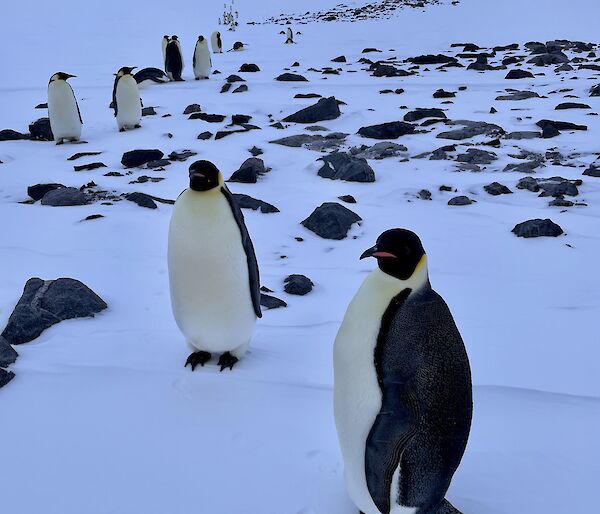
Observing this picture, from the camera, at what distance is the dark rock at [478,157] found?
260 inches

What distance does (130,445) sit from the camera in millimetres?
2234

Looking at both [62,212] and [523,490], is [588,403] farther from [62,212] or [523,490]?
[62,212]

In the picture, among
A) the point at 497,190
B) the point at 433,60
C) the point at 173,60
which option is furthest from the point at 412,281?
the point at 433,60

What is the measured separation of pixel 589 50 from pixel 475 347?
15144 millimetres

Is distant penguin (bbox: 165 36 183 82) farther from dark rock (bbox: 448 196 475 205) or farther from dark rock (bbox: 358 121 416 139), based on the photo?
dark rock (bbox: 448 196 475 205)

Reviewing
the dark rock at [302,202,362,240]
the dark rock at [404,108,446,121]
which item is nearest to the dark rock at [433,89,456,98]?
the dark rock at [404,108,446,121]

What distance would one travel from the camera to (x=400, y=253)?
5.87 ft

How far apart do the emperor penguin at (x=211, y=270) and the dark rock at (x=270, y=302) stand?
0.58 m

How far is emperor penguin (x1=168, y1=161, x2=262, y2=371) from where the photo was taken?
267cm

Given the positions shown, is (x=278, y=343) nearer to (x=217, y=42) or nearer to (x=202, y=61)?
(x=202, y=61)

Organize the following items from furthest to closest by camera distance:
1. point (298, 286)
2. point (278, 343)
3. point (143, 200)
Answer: point (143, 200) → point (298, 286) → point (278, 343)

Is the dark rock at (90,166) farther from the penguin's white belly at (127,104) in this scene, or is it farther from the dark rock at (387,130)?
the dark rock at (387,130)

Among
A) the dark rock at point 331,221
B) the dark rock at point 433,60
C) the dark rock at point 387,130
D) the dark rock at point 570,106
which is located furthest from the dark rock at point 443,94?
the dark rock at point 331,221

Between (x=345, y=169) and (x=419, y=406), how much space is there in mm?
4648
